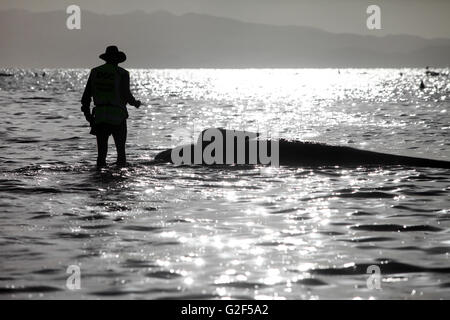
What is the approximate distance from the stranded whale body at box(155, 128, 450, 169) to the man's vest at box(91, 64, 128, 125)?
281cm

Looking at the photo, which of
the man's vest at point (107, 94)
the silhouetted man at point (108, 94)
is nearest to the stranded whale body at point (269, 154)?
the silhouetted man at point (108, 94)

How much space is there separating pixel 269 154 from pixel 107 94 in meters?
4.51

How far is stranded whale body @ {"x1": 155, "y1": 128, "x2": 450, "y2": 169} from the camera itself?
18688 mm

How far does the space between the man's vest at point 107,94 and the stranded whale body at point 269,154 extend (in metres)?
2.81

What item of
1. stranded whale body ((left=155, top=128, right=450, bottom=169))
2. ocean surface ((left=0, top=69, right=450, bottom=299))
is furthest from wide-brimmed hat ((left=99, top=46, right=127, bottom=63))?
stranded whale body ((left=155, top=128, right=450, bottom=169))

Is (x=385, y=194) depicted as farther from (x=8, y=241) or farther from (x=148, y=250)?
(x=8, y=241)

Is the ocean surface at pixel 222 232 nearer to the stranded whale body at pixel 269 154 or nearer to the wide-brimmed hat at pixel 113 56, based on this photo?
the stranded whale body at pixel 269 154

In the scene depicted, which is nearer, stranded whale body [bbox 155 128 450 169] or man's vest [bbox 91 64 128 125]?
man's vest [bbox 91 64 128 125]

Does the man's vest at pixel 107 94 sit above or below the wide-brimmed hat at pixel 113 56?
below

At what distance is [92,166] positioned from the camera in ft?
60.5

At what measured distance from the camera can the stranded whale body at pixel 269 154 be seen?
1869 centimetres

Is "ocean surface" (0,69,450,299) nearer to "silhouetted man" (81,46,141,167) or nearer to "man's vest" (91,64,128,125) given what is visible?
"silhouetted man" (81,46,141,167)

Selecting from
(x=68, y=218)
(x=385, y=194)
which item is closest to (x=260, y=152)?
(x=385, y=194)

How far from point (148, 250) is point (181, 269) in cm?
100
